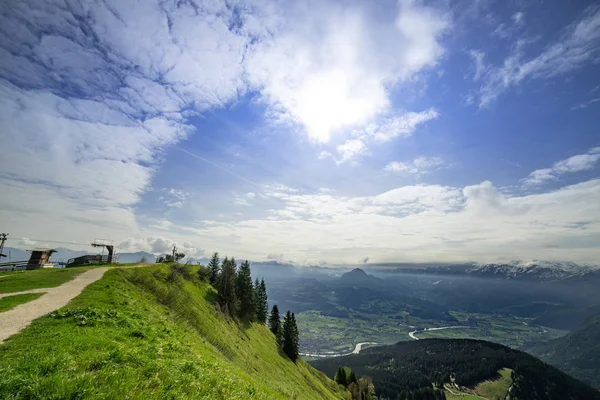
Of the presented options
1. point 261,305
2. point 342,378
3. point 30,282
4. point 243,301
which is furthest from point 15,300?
point 342,378

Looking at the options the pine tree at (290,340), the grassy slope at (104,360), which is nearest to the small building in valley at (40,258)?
the grassy slope at (104,360)

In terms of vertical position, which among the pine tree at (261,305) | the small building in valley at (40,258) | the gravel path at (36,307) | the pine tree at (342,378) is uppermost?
the small building in valley at (40,258)

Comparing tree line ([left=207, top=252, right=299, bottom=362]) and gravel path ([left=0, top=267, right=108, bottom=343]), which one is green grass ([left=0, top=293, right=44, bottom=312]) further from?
tree line ([left=207, top=252, right=299, bottom=362])

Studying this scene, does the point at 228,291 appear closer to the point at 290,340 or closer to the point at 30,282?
the point at 290,340

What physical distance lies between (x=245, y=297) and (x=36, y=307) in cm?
6022

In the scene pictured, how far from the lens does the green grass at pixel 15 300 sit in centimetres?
2030

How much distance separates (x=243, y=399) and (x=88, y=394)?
8150mm

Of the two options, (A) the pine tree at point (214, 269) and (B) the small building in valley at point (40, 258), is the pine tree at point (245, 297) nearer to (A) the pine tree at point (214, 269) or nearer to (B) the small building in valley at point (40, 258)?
(A) the pine tree at point (214, 269)

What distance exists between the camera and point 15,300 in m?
22.2

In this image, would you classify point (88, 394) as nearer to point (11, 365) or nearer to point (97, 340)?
point (11, 365)

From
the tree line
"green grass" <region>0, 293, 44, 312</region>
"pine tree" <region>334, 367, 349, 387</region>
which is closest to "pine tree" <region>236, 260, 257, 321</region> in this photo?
the tree line

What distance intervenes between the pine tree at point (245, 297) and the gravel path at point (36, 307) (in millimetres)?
49473

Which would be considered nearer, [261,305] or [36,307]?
[36,307]

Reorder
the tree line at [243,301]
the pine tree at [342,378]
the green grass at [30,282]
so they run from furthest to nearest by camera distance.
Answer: the pine tree at [342,378], the tree line at [243,301], the green grass at [30,282]
